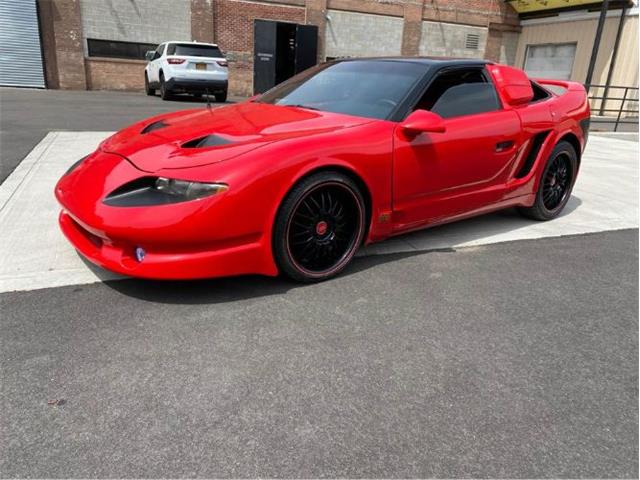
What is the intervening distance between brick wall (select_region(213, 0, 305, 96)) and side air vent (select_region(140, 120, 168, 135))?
17.3 meters

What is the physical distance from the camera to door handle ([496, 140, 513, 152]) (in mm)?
4004

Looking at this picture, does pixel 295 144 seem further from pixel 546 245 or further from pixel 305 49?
pixel 305 49

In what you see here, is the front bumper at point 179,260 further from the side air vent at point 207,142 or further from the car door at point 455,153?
the car door at point 455,153

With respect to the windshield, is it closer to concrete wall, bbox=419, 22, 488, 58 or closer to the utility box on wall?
the utility box on wall

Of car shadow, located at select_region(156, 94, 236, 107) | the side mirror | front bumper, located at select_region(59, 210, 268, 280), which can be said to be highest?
the side mirror

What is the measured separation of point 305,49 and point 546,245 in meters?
19.2

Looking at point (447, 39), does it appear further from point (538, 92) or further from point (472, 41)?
A: point (538, 92)

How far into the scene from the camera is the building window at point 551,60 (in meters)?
22.3

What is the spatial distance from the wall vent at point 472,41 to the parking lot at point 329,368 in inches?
922

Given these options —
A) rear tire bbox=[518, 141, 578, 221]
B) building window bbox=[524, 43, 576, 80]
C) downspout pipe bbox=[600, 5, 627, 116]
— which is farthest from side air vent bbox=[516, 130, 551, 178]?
building window bbox=[524, 43, 576, 80]

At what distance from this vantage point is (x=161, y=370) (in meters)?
2.26

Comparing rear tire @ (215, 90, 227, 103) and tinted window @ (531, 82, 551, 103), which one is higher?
tinted window @ (531, 82, 551, 103)

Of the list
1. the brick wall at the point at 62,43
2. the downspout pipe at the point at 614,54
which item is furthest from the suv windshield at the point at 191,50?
the downspout pipe at the point at 614,54

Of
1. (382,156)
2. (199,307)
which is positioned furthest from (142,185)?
(382,156)
